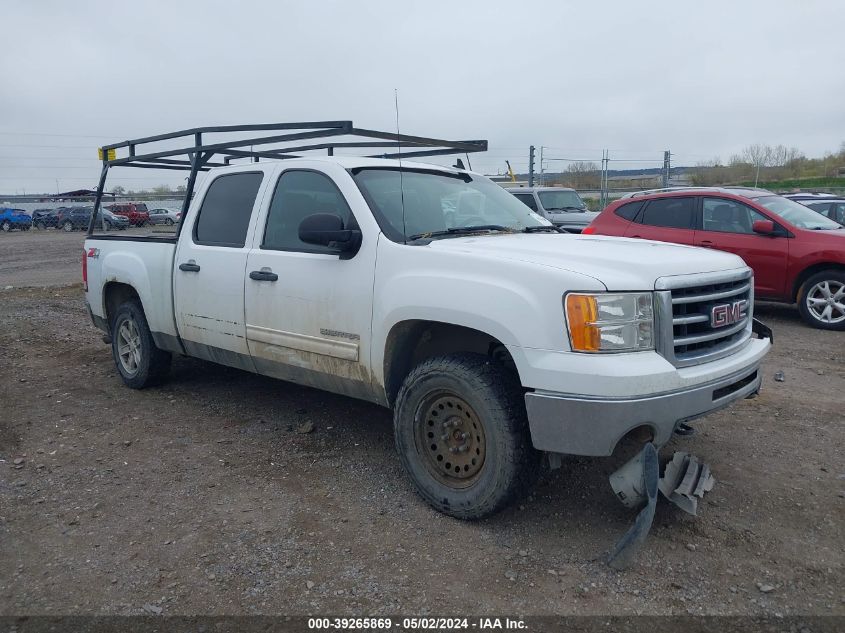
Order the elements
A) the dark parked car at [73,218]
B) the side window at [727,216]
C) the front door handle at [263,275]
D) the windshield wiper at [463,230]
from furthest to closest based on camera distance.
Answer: the dark parked car at [73,218] < the side window at [727,216] < the front door handle at [263,275] < the windshield wiper at [463,230]

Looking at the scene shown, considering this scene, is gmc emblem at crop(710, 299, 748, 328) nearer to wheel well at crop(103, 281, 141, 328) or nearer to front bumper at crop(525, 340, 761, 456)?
front bumper at crop(525, 340, 761, 456)

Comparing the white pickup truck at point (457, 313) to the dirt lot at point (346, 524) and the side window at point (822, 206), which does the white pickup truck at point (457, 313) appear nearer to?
the dirt lot at point (346, 524)

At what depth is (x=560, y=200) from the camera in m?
15.2

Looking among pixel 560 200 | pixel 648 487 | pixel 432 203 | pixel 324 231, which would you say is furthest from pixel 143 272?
pixel 560 200

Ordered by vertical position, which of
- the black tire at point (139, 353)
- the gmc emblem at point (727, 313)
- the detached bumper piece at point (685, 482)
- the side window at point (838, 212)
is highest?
the side window at point (838, 212)

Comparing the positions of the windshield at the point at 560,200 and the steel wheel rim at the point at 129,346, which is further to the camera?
the windshield at the point at 560,200

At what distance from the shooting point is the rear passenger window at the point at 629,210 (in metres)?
9.86

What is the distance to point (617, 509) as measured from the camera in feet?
12.1

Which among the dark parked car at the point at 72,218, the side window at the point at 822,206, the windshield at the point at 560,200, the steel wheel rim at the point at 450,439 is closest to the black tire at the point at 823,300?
the side window at the point at 822,206

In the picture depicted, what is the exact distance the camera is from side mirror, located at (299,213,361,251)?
12.7ft

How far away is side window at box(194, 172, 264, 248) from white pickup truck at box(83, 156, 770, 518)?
2 centimetres

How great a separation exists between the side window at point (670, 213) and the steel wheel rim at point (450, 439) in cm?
684

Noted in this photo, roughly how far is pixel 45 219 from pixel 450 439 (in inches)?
1815

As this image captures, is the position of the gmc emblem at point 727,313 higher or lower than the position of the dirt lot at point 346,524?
higher
